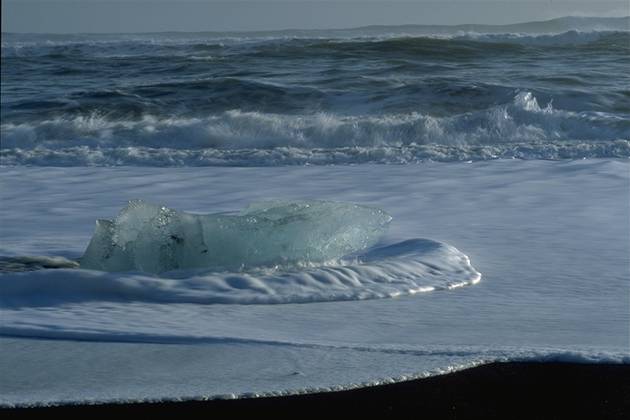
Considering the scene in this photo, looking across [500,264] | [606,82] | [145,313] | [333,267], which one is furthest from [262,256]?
[606,82]

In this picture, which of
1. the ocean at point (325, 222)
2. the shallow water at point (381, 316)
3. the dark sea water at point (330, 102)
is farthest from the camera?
the dark sea water at point (330, 102)

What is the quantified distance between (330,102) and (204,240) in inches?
336

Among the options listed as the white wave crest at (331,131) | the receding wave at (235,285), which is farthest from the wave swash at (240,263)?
the white wave crest at (331,131)

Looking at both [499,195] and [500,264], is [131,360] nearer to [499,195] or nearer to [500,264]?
[500,264]

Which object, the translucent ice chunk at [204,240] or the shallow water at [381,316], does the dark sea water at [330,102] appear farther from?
the translucent ice chunk at [204,240]

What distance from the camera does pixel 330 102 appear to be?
12.6 metres

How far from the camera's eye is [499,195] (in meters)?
6.18

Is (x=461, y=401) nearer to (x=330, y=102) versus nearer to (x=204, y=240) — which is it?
(x=204, y=240)

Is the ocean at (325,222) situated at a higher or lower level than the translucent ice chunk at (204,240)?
lower

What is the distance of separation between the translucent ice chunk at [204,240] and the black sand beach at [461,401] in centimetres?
129

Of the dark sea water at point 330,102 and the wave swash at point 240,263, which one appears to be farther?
the dark sea water at point 330,102

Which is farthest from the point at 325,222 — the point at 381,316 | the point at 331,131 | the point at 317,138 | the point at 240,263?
the point at 331,131

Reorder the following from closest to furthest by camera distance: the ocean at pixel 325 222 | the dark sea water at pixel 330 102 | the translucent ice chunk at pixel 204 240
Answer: the ocean at pixel 325 222, the translucent ice chunk at pixel 204 240, the dark sea water at pixel 330 102

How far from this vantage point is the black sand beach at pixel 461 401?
271cm
